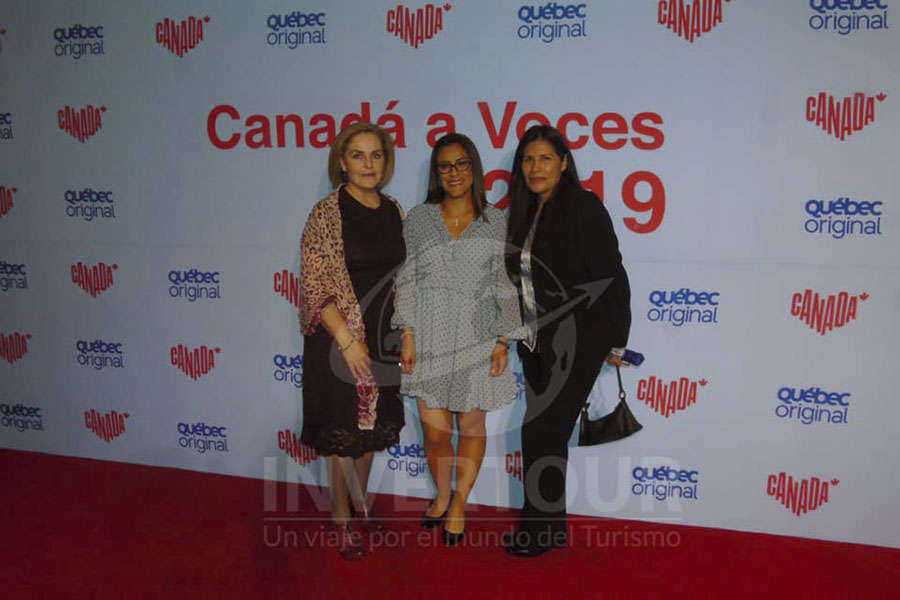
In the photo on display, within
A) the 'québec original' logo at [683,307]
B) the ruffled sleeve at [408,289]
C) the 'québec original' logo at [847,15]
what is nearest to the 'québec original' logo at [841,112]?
the 'québec original' logo at [847,15]

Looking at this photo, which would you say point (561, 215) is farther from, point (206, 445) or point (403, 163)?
point (206, 445)

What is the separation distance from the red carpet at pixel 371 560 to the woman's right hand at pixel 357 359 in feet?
2.49

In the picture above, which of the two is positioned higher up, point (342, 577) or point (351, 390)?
point (351, 390)

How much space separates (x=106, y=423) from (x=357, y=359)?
1.86 meters

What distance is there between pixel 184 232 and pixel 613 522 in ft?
8.21

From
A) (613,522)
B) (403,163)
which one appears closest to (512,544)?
(613,522)

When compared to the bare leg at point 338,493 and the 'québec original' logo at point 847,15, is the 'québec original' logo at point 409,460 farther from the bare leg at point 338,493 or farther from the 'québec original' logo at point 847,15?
the 'québec original' logo at point 847,15

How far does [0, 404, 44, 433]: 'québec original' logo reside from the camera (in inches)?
141

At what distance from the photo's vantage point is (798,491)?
9.00 feet

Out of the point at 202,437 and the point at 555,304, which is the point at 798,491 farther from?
the point at 202,437

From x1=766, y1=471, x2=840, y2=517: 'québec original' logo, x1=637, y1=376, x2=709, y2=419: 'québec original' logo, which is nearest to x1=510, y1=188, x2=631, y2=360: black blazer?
x1=637, y1=376, x2=709, y2=419: 'québec original' logo

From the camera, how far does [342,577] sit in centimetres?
246

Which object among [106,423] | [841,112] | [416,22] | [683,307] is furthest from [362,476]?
[841,112]

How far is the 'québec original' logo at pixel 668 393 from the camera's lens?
9.07 ft
